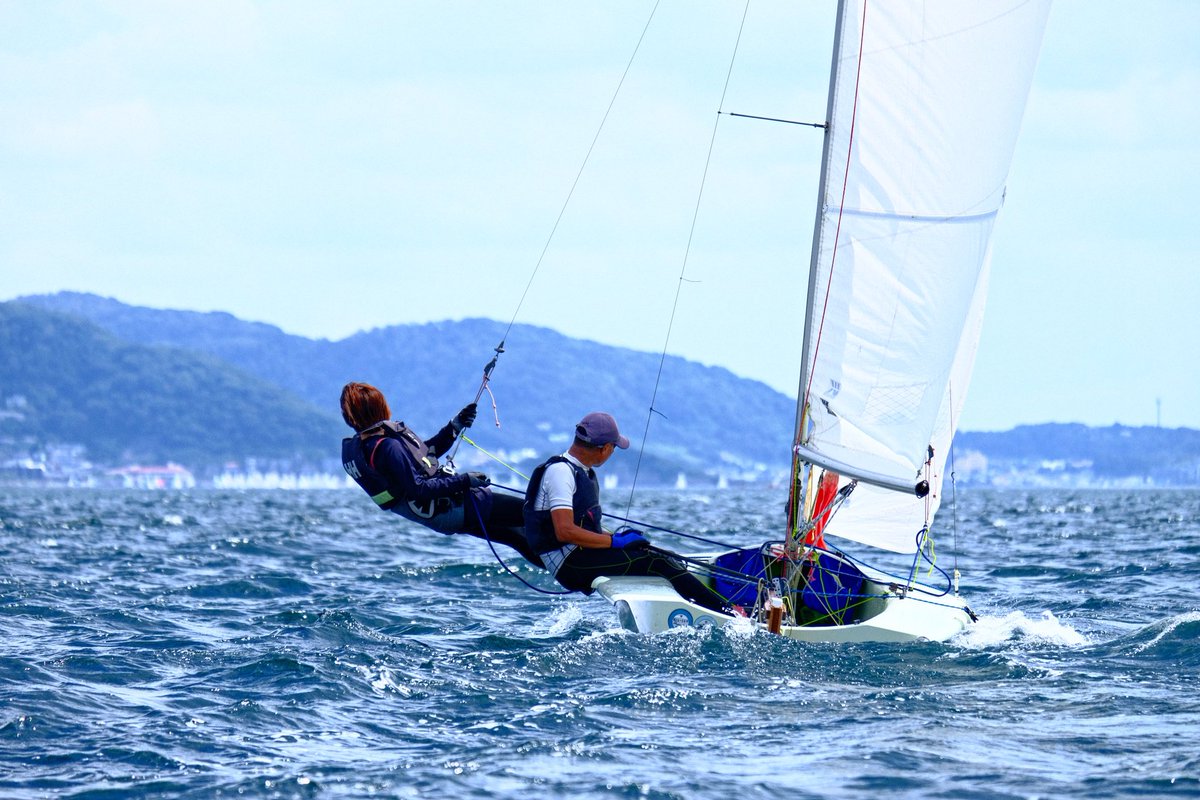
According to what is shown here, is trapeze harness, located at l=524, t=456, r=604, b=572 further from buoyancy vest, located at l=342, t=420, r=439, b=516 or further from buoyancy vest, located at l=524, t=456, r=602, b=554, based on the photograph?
buoyancy vest, located at l=342, t=420, r=439, b=516

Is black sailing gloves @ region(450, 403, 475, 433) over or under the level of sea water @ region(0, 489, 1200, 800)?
over

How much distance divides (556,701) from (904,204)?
4048mm

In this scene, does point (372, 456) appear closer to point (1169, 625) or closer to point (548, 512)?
point (548, 512)

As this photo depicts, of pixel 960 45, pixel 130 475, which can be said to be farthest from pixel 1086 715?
pixel 130 475

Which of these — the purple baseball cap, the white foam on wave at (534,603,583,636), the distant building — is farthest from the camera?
the distant building

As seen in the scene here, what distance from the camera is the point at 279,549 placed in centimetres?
1922

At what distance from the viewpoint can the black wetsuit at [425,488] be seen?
28.2 feet

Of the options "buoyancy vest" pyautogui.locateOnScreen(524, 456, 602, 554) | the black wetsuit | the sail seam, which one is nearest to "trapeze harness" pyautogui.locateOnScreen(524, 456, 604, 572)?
"buoyancy vest" pyautogui.locateOnScreen(524, 456, 602, 554)

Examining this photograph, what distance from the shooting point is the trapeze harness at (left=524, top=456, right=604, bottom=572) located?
8727mm

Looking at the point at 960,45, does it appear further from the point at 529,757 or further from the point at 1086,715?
the point at 529,757

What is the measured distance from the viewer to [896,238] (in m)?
9.03

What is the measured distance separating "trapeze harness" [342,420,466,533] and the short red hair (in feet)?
0.18

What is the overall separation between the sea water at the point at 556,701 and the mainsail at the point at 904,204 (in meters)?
1.62

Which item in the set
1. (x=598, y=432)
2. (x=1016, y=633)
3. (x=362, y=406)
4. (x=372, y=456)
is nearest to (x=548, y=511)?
(x=598, y=432)
